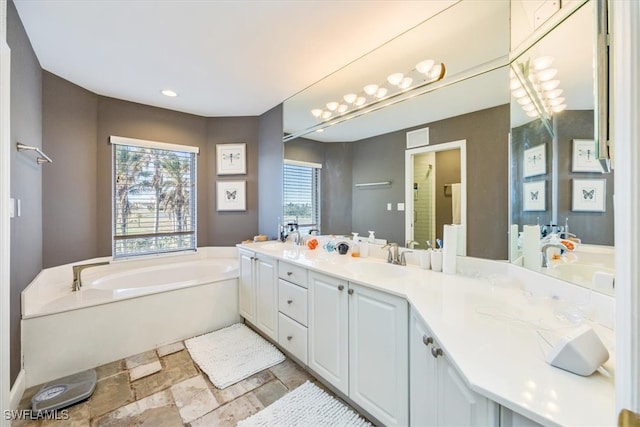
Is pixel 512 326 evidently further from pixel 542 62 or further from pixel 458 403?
pixel 542 62

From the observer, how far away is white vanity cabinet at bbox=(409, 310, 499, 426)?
795 millimetres

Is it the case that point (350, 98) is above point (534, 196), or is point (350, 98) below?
above

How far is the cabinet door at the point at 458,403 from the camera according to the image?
2.46 ft

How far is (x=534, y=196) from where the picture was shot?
53.7 inches

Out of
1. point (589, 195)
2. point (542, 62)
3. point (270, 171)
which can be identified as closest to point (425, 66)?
point (542, 62)

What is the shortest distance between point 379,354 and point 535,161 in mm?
1319

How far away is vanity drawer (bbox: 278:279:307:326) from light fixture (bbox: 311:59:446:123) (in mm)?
1628

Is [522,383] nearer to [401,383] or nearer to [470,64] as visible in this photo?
[401,383]

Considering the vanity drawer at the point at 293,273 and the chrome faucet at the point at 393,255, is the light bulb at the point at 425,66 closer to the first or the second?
the chrome faucet at the point at 393,255

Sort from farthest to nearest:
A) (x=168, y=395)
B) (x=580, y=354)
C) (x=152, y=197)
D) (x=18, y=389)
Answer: (x=152, y=197) → (x=168, y=395) → (x=18, y=389) → (x=580, y=354)

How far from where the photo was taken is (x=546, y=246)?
1.29 meters

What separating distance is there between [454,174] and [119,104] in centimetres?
355

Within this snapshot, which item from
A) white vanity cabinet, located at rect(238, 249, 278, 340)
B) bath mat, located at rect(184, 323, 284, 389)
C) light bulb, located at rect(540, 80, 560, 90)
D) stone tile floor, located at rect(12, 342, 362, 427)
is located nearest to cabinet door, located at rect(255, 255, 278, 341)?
white vanity cabinet, located at rect(238, 249, 278, 340)

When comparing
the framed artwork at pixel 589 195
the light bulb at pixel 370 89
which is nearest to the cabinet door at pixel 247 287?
the light bulb at pixel 370 89
